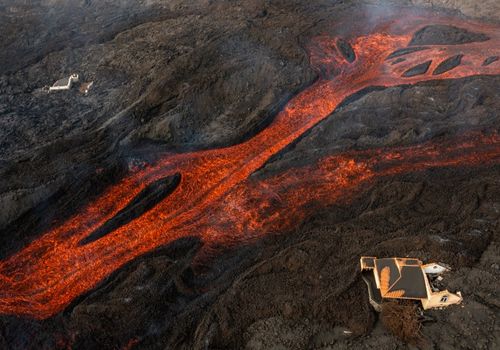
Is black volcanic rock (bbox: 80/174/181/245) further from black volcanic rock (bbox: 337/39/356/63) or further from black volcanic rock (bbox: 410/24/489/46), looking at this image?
black volcanic rock (bbox: 410/24/489/46)

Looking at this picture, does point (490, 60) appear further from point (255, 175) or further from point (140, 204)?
point (140, 204)

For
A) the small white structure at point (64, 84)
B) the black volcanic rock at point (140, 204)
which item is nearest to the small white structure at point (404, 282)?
the black volcanic rock at point (140, 204)

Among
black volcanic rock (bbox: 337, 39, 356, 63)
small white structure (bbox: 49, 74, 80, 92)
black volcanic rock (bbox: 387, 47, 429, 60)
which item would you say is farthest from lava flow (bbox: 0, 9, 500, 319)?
small white structure (bbox: 49, 74, 80, 92)

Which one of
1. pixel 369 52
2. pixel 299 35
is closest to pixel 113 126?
pixel 299 35

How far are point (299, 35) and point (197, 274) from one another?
51.6 ft

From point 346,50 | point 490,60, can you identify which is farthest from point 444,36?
point 346,50

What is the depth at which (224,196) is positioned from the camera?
46.1 feet

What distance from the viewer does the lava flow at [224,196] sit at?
11.8 metres

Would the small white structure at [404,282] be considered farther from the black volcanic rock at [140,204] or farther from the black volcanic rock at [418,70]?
the black volcanic rock at [418,70]

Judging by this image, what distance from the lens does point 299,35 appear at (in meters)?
22.6

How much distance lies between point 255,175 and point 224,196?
1.44m

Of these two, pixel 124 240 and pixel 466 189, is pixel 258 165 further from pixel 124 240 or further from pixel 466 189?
pixel 466 189

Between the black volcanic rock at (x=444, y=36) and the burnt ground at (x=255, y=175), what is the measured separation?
0.58 feet

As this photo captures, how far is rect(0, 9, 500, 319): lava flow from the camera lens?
11.8m
